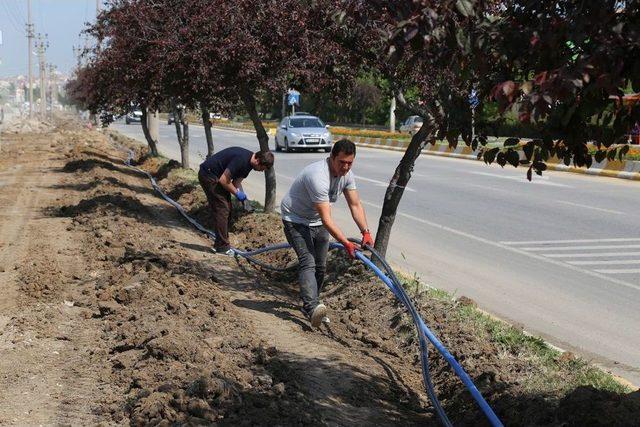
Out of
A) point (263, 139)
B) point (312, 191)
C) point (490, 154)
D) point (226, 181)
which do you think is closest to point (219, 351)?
point (312, 191)

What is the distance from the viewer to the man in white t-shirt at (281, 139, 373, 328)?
6.71m

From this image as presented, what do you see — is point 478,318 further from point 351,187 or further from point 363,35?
point 363,35

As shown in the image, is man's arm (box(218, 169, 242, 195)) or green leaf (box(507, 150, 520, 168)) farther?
man's arm (box(218, 169, 242, 195))

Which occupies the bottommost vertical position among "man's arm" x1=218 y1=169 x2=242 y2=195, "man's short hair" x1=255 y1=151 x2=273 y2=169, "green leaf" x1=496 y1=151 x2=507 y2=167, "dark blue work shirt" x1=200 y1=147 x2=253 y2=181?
"man's arm" x1=218 y1=169 x2=242 y2=195

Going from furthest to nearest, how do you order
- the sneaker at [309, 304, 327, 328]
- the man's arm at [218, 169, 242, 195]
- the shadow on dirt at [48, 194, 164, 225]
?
the shadow on dirt at [48, 194, 164, 225] → the man's arm at [218, 169, 242, 195] → the sneaker at [309, 304, 327, 328]

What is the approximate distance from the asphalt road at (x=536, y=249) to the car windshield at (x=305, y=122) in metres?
14.3

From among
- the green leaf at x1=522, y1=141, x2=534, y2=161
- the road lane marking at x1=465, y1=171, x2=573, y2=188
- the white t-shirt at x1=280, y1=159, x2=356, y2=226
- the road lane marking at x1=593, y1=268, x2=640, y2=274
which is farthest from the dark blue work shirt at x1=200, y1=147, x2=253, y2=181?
the road lane marking at x1=465, y1=171, x2=573, y2=188

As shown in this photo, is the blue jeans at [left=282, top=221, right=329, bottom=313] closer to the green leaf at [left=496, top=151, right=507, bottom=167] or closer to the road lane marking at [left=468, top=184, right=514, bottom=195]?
the green leaf at [left=496, top=151, right=507, bottom=167]

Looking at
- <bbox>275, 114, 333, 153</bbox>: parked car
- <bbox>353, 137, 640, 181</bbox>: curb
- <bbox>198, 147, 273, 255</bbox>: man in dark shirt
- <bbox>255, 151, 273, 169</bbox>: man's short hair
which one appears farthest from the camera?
<bbox>275, 114, 333, 153</bbox>: parked car

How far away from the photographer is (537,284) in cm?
917

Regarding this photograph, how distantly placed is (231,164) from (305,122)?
2639 centimetres

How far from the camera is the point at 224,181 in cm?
1004

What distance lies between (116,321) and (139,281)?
115 centimetres

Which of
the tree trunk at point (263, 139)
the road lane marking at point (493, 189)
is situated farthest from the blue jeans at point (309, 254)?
the road lane marking at point (493, 189)
